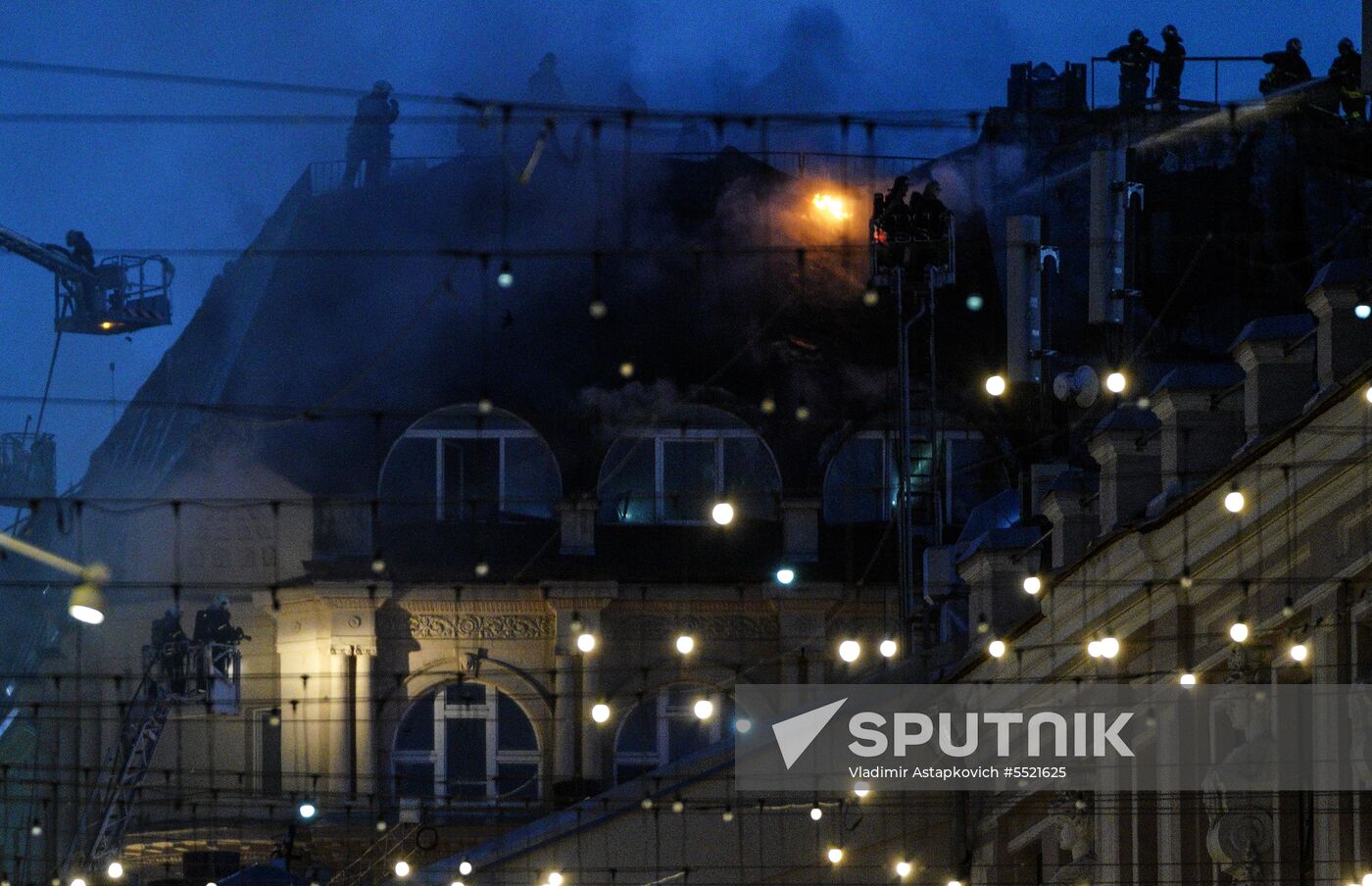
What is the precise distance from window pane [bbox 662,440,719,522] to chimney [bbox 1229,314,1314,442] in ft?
41.0

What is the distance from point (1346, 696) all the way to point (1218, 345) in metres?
13.4

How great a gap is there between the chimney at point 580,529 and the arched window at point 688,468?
26 cm

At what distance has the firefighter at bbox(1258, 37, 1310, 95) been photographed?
27.1m

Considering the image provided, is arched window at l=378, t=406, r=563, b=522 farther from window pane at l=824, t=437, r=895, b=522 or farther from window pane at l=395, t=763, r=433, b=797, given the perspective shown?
window pane at l=824, t=437, r=895, b=522

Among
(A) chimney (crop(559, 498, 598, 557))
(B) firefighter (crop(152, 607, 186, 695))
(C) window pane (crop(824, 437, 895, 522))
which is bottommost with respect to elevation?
(B) firefighter (crop(152, 607, 186, 695))

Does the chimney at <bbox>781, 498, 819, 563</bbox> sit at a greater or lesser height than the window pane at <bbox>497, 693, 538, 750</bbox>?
greater

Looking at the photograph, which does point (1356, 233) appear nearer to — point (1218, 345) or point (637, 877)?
point (1218, 345)

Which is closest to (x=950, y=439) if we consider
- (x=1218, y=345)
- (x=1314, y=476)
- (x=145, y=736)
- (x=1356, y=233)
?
(x=1218, y=345)

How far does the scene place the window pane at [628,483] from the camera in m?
28.7

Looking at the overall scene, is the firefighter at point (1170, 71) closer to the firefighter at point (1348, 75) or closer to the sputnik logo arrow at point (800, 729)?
the firefighter at point (1348, 75)

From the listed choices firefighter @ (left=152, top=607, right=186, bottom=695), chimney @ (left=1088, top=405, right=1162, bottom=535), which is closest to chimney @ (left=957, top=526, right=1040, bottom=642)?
chimney @ (left=1088, top=405, right=1162, bottom=535)

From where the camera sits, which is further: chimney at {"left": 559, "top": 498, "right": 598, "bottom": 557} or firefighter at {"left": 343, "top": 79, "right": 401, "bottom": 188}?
firefighter at {"left": 343, "top": 79, "right": 401, "bottom": 188}

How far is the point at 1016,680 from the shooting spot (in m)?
19.0

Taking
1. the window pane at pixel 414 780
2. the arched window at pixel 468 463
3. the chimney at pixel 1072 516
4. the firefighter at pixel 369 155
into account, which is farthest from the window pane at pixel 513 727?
the chimney at pixel 1072 516
